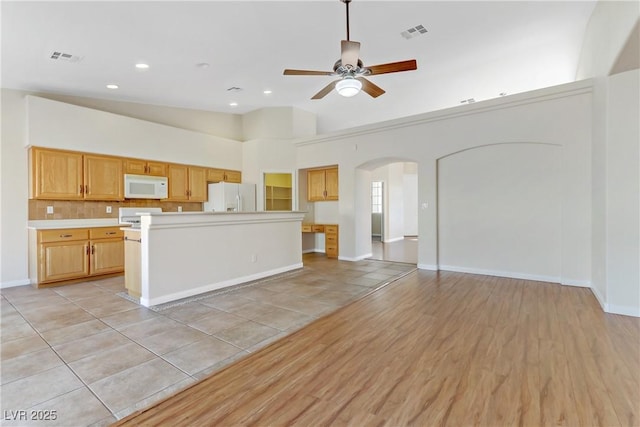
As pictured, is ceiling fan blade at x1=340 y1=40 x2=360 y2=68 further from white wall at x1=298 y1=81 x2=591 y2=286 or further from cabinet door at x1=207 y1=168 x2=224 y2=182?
cabinet door at x1=207 y1=168 x2=224 y2=182

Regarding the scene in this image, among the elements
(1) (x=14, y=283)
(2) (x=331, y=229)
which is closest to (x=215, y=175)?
(2) (x=331, y=229)

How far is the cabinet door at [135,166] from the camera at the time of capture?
5.68 meters

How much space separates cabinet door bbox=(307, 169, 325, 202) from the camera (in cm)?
768

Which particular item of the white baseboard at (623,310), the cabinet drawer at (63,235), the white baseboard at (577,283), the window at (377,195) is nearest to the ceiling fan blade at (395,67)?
the white baseboard at (623,310)

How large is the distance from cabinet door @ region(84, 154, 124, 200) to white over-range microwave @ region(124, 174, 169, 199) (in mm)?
111

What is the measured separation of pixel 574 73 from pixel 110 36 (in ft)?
24.1

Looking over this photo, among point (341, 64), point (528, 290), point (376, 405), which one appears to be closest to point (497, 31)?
point (341, 64)

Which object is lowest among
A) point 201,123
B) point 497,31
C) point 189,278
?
point 189,278

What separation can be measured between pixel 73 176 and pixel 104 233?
1.07 meters

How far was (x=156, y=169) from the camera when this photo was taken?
612 centimetres

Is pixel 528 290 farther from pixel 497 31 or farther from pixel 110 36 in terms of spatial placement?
pixel 110 36

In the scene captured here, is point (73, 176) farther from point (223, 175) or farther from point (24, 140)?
point (223, 175)

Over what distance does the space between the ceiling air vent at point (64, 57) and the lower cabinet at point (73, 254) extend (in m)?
2.56

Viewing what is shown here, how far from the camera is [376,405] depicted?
6.07 ft
